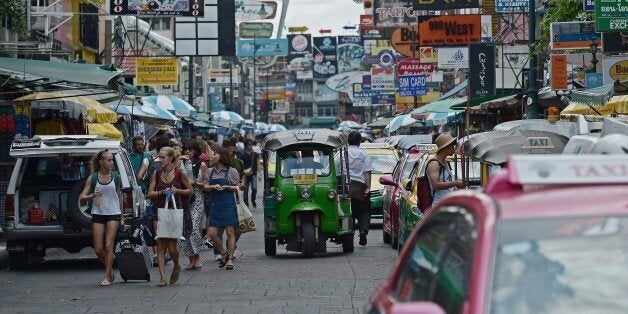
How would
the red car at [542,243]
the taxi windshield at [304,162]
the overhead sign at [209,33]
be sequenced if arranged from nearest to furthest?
the red car at [542,243]
the taxi windshield at [304,162]
the overhead sign at [209,33]

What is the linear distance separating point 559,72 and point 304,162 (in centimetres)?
974

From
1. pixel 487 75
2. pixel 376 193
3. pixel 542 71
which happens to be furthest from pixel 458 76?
pixel 376 193

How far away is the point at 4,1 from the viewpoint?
22.8m

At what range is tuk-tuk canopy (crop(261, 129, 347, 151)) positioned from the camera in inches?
739

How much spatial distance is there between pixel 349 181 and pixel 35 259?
4846mm

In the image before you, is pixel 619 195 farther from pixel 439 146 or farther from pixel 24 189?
pixel 24 189

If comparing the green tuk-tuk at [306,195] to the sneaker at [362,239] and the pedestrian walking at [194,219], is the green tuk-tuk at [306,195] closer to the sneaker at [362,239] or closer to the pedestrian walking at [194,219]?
A: the pedestrian walking at [194,219]

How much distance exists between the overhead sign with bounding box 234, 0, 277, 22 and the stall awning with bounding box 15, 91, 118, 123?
57184 millimetres

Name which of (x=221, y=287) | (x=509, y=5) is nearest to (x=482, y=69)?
(x=509, y=5)

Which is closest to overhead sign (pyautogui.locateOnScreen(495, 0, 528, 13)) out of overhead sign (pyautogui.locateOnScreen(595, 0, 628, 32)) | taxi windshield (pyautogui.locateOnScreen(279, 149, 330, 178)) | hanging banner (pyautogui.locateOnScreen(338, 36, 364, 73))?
overhead sign (pyautogui.locateOnScreen(595, 0, 628, 32))

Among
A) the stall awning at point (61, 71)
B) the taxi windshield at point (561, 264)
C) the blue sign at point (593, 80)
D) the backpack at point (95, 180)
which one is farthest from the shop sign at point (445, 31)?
the taxi windshield at point (561, 264)

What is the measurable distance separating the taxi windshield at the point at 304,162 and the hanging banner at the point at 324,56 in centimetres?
12441

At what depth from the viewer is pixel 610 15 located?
23156 millimetres

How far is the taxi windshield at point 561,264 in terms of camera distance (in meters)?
4.51
